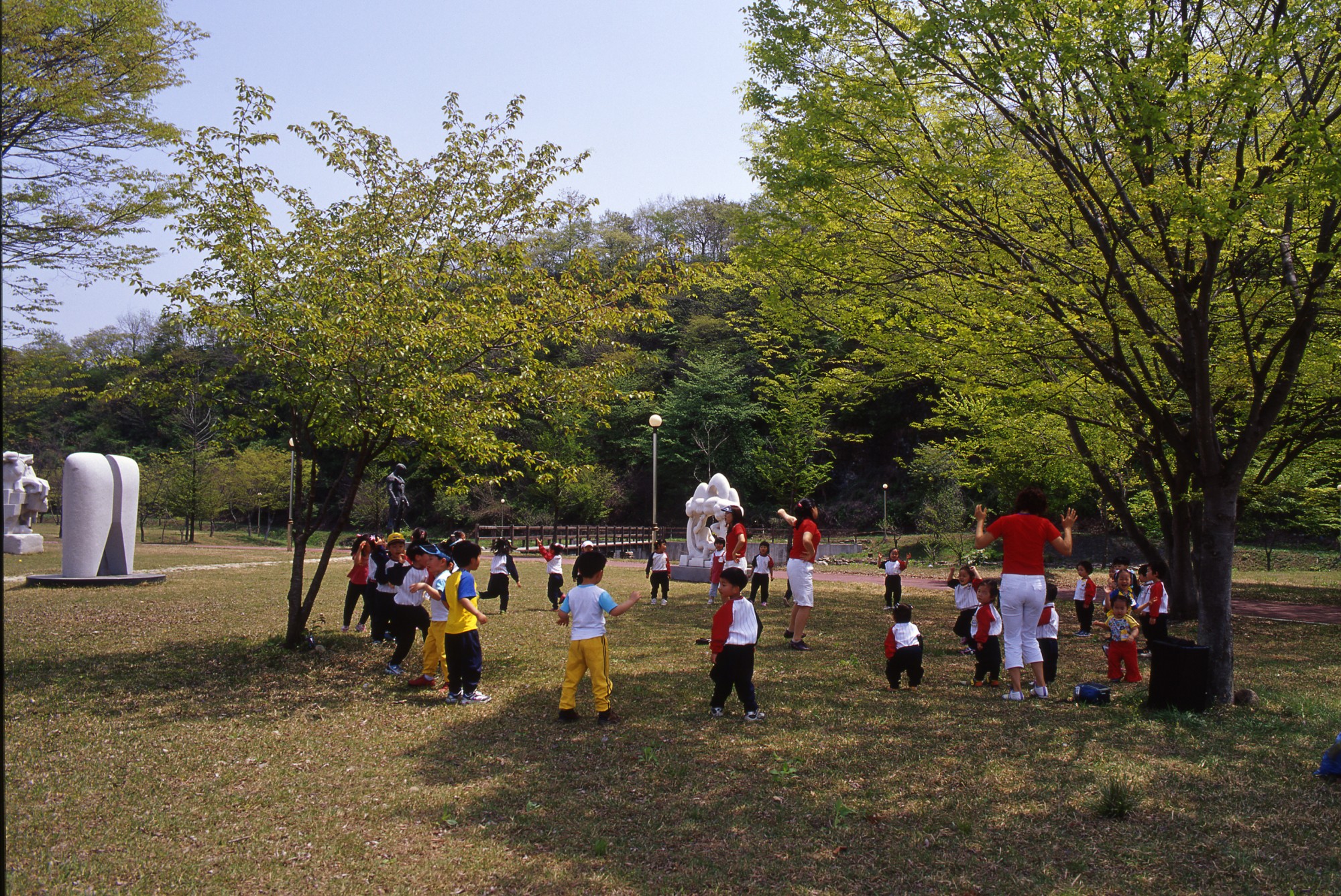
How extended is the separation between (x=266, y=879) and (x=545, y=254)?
60927 mm

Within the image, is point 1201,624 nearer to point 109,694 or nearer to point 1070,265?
point 1070,265

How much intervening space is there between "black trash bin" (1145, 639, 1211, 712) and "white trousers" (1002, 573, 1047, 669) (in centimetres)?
96

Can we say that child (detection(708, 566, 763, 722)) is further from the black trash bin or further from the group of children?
the black trash bin

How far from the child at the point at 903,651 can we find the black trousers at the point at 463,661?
3.92 metres

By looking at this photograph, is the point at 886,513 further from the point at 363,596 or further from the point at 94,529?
the point at 363,596

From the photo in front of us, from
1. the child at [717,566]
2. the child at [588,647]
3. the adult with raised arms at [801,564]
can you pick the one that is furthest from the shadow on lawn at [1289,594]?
the child at [588,647]

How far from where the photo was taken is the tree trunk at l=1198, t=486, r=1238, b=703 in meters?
7.82

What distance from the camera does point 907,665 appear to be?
8492mm

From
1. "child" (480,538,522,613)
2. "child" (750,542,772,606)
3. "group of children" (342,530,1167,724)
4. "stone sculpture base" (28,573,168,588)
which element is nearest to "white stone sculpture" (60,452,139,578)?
"stone sculpture base" (28,573,168,588)

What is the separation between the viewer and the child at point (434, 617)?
8.61 metres

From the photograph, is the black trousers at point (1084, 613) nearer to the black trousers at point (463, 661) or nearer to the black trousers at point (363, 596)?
the black trousers at point (463, 661)

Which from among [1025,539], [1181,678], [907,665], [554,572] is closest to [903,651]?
[907,665]

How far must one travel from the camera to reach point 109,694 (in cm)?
803

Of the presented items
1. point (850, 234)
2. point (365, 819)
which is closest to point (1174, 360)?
point (850, 234)
